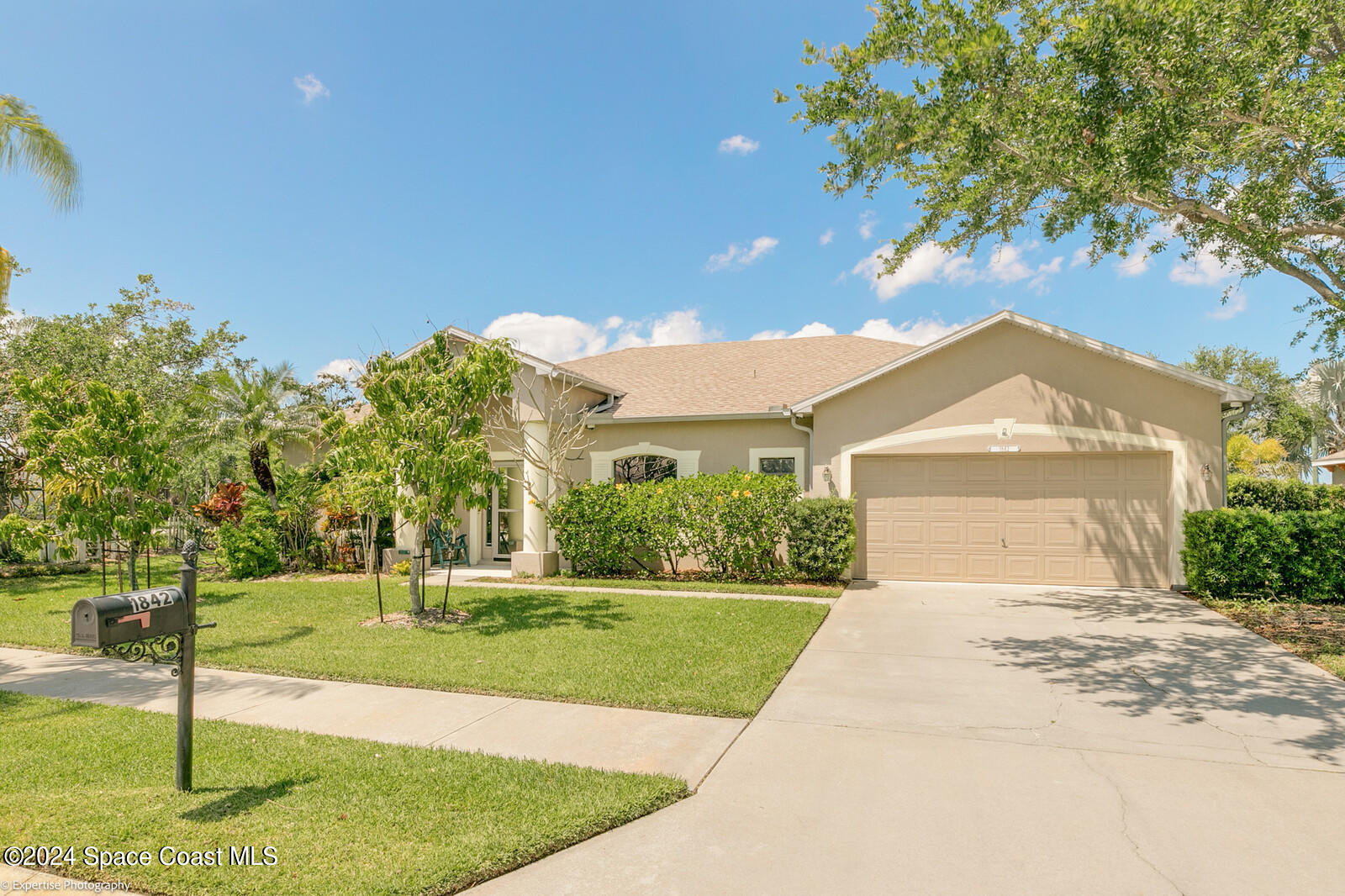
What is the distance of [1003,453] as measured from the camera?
39.0ft

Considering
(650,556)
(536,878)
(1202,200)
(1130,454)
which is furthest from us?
(650,556)

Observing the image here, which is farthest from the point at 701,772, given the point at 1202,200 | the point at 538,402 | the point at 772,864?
the point at 1202,200

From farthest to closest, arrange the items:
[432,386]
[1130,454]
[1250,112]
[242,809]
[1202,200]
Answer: [1130,454] < [1202,200] < [432,386] < [1250,112] < [242,809]

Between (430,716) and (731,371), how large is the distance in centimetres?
1258

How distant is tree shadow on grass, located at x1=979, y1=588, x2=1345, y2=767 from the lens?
5262mm

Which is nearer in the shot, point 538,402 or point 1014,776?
point 1014,776

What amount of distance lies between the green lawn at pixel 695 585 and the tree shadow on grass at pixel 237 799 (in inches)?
321

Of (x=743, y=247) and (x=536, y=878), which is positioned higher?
(x=743, y=247)

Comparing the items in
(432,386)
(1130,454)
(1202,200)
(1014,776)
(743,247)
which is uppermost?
(743,247)

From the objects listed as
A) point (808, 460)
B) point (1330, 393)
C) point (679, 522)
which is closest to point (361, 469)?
point (679, 522)

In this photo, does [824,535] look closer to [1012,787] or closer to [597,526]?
[597,526]

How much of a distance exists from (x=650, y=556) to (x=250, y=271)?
13454mm

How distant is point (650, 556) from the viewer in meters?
13.4

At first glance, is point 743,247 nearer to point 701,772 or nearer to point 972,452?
point 972,452
